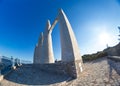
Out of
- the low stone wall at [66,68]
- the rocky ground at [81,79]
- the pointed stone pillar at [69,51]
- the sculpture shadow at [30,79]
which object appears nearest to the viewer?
the rocky ground at [81,79]

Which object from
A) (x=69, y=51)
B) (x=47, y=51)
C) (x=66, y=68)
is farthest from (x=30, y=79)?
(x=47, y=51)

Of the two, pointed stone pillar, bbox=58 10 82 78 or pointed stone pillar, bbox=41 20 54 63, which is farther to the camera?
pointed stone pillar, bbox=41 20 54 63

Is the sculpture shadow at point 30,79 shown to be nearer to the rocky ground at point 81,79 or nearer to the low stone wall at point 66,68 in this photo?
the rocky ground at point 81,79

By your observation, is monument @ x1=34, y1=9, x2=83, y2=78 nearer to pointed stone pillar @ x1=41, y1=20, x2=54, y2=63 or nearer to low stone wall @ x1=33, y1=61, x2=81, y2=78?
low stone wall @ x1=33, y1=61, x2=81, y2=78

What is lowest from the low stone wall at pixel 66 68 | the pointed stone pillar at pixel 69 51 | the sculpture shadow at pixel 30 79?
the sculpture shadow at pixel 30 79

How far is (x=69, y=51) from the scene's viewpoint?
12.4 meters

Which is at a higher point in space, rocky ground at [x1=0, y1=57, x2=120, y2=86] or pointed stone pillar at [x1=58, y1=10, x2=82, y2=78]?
pointed stone pillar at [x1=58, y1=10, x2=82, y2=78]

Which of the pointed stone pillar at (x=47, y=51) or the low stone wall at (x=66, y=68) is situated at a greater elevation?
the pointed stone pillar at (x=47, y=51)

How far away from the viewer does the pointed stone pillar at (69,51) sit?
1162 cm

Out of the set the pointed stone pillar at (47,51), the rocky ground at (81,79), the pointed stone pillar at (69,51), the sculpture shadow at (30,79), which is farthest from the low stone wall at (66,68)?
the pointed stone pillar at (47,51)

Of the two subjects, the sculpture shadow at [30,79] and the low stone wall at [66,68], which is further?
the low stone wall at [66,68]

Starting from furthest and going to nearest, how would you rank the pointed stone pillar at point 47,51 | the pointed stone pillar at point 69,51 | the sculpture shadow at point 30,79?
the pointed stone pillar at point 47,51
the pointed stone pillar at point 69,51
the sculpture shadow at point 30,79

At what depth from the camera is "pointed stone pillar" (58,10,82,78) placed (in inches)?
457

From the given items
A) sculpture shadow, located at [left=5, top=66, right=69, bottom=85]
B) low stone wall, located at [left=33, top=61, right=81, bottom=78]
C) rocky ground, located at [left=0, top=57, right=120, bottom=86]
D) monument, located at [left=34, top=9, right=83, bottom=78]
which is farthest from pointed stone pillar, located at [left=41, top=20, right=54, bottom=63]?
sculpture shadow, located at [left=5, top=66, right=69, bottom=85]
